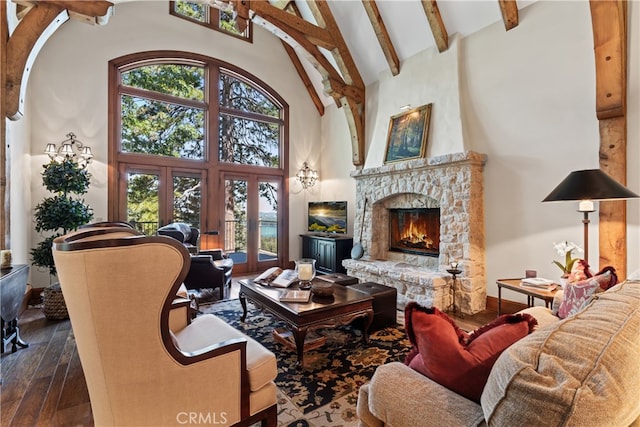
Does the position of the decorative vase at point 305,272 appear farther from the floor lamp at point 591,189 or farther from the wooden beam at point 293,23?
the wooden beam at point 293,23

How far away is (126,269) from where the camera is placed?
46.2 inches

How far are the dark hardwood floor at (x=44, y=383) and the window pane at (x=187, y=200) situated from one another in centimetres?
261

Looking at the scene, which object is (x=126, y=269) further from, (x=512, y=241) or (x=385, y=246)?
(x=385, y=246)

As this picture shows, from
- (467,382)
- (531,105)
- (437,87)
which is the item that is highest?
(437,87)

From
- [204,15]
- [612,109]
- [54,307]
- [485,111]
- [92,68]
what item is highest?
[204,15]

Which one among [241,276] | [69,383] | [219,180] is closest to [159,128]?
[219,180]

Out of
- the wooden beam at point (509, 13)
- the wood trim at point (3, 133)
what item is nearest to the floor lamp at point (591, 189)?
the wooden beam at point (509, 13)

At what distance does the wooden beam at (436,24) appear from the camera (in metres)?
4.23

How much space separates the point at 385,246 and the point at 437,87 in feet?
9.03

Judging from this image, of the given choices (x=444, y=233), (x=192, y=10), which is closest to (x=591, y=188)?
(x=444, y=233)

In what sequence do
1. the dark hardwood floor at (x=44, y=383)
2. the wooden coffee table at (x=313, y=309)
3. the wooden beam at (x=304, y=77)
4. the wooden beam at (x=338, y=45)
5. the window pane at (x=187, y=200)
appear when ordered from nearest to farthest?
the dark hardwood floor at (x=44, y=383) < the wooden coffee table at (x=313, y=309) < the wooden beam at (x=338, y=45) < the window pane at (x=187, y=200) < the wooden beam at (x=304, y=77)

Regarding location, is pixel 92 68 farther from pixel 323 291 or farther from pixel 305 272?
pixel 323 291

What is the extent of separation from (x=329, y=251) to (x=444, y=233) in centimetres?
232

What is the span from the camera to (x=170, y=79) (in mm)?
5523
